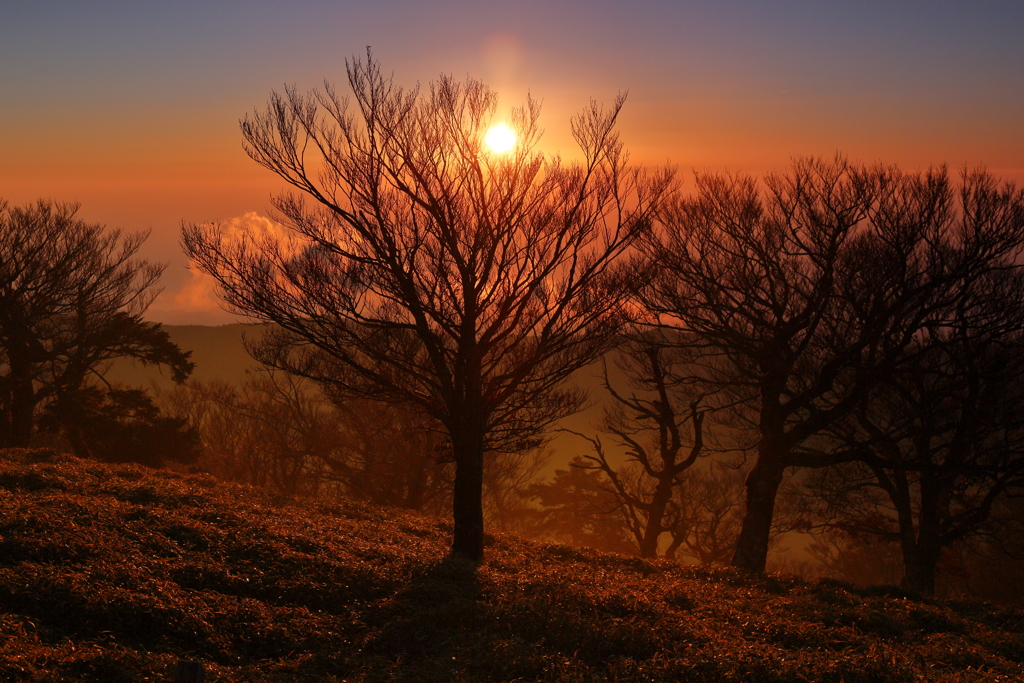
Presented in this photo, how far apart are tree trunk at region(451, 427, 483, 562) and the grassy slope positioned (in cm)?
44

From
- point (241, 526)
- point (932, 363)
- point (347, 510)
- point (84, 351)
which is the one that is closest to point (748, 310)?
point (932, 363)

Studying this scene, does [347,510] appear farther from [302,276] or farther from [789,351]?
[789,351]

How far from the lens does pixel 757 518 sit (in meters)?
17.6

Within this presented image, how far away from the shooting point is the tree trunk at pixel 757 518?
1738 cm

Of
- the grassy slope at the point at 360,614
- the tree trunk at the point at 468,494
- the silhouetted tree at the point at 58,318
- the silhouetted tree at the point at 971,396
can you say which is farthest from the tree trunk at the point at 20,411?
the silhouetted tree at the point at 971,396

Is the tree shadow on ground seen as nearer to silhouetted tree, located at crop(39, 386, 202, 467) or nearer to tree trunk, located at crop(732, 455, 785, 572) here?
tree trunk, located at crop(732, 455, 785, 572)

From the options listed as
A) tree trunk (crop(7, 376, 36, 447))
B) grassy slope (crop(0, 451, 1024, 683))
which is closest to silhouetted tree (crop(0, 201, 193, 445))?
tree trunk (crop(7, 376, 36, 447))

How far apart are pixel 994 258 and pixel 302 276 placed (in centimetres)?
1432

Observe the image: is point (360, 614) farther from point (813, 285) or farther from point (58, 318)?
point (58, 318)

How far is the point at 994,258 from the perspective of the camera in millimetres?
15883

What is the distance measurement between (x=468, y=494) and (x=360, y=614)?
4240mm

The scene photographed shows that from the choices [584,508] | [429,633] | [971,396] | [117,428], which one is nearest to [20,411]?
[117,428]

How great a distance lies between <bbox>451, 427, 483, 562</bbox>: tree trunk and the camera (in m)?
12.6

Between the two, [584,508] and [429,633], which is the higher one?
[584,508]
